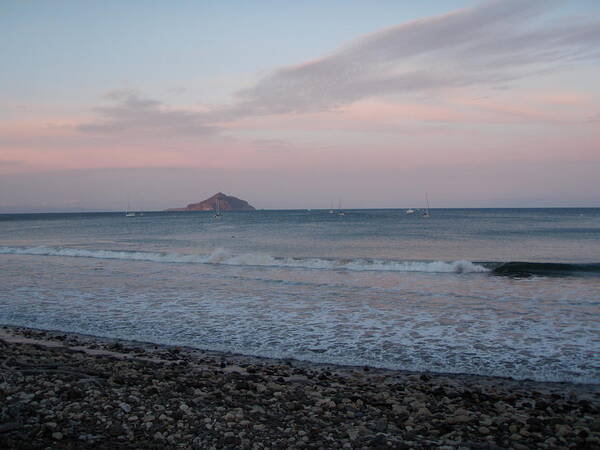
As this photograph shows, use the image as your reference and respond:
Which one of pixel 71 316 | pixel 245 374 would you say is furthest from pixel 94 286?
pixel 245 374

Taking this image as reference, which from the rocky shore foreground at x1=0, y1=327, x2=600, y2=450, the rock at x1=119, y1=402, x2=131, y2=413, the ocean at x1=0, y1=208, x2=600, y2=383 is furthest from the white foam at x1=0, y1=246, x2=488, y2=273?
the rock at x1=119, y1=402, x2=131, y2=413

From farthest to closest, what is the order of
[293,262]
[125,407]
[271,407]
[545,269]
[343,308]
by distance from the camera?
1. [293,262]
2. [545,269]
3. [343,308]
4. [271,407]
5. [125,407]

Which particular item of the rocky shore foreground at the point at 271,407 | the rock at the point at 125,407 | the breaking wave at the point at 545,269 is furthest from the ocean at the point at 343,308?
the rock at the point at 125,407

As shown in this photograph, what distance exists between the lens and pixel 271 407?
229 inches

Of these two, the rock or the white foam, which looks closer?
the rock

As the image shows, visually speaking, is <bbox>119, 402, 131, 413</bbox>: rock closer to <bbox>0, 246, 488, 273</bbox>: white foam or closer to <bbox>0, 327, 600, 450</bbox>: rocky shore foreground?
<bbox>0, 327, 600, 450</bbox>: rocky shore foreground

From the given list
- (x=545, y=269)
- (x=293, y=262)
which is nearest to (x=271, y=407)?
(x=293, y=262)

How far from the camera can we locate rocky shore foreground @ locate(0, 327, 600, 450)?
15.8ft

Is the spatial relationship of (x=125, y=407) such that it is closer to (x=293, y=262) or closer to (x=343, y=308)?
(x=343, y=308)

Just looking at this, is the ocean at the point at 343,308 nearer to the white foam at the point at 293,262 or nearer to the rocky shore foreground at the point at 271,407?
the white foam at the point at 293,262

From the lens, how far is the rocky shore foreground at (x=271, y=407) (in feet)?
15.8

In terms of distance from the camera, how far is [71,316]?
12766 millimetres

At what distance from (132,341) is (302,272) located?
41.9ft

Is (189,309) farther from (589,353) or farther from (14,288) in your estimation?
(589,353)
